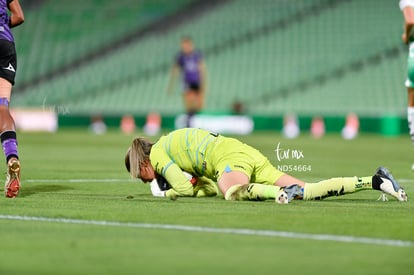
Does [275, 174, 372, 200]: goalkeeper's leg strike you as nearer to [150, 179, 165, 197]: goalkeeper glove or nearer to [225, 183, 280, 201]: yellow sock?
[225, 183, 280, 201]: yellow sock

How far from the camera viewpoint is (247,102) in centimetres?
3494

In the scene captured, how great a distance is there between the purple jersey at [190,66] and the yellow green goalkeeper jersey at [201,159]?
50.3 ft

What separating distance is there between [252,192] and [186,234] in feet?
7.68

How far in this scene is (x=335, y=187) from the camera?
935cm

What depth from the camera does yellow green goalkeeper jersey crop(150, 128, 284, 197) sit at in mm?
9422

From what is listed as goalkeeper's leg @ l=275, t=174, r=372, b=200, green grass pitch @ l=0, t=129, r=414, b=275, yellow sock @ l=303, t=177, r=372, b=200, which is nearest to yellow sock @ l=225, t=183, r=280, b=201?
green grass pitch @ l=0, t=129, r=414, b=275

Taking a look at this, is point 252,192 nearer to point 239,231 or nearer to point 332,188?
point 332,188

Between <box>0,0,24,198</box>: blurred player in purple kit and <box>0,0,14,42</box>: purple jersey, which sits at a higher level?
<box>0,0,14,42</box>: purple jersey

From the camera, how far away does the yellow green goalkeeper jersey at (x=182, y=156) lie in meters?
9.41

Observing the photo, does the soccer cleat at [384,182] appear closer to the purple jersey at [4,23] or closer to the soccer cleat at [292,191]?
the soccer cleat at [292,191]

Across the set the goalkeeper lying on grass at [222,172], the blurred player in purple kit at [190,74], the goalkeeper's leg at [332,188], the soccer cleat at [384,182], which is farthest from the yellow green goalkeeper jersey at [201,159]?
the blurred player in purple kit at [190,74]

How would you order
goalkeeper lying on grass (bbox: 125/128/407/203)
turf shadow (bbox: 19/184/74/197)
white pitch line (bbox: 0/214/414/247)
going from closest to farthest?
white pitch line (bbox: 0/214/414/247)
goalkeeper lying on grass (bbox: 125/128/407/203)
turf shadow (bbox: 19/184/74/197)

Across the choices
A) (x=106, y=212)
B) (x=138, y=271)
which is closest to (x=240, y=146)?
(x=106, y=212)

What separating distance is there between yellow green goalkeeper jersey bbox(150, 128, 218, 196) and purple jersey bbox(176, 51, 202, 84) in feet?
50.5
